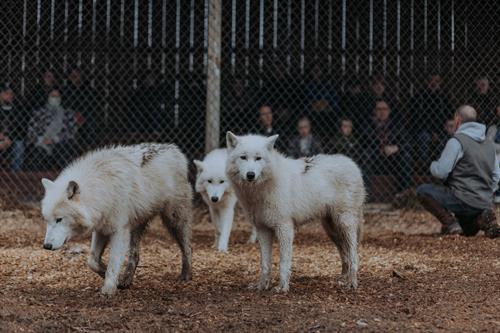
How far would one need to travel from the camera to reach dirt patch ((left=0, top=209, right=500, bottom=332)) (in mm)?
4215

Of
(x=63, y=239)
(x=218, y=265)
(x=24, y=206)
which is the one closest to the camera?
(x=63, y=239)

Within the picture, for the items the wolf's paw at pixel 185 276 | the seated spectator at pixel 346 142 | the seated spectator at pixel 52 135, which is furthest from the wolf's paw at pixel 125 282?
the seated spectator at pixel 346 142

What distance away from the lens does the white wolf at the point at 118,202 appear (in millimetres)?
4961

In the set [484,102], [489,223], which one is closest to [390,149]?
[484,102]

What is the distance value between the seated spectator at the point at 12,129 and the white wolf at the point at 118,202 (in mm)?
3672

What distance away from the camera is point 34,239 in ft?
25.8

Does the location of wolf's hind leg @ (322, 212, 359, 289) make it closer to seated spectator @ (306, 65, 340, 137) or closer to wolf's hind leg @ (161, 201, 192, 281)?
wolf's hind leg @ (161, 201, 192, 281)

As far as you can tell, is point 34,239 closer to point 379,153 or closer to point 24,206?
point 24,206

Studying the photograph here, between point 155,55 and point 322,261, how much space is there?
4.20 meters

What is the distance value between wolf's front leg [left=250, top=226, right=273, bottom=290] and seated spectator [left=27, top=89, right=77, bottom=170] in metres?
4.24

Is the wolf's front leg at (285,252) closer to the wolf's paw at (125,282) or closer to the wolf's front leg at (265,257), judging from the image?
the wolf's front leg at (265,257)

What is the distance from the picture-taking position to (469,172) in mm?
8422

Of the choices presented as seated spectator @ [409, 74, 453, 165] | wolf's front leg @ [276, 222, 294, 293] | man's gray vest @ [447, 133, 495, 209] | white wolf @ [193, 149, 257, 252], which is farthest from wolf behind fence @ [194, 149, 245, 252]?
seated spectator @ [409, 74, 453, 165]

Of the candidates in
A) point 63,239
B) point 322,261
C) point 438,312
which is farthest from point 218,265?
point 438,312
